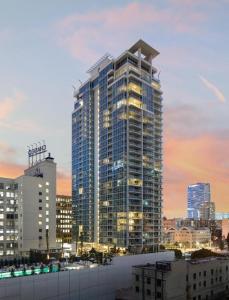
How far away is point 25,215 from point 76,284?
79.4 m

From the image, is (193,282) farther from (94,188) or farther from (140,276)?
(94,188)

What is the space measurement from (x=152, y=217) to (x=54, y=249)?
173ft

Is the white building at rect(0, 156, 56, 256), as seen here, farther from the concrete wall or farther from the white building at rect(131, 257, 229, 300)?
the white building at rect(131, 257, 229, 300)

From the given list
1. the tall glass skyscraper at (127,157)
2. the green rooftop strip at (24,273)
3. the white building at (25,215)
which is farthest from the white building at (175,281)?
the tall glass skyscraper at (127,157)

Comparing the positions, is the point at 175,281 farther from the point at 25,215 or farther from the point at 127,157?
the point at 127,157

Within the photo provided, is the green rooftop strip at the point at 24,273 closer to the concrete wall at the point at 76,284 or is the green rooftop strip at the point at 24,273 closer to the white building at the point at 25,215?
the concrete wall at the point at 76,284

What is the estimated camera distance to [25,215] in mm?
144125

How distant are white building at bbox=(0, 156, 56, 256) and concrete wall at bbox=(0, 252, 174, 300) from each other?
63.8 metres

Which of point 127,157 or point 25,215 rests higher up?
point 127,157

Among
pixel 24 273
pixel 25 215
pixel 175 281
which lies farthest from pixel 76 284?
pixel 25 215

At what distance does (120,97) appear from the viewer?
177 meters

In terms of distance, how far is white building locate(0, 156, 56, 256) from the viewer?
467 feet

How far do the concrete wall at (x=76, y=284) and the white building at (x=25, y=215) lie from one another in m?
63.8

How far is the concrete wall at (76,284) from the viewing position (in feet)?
198
